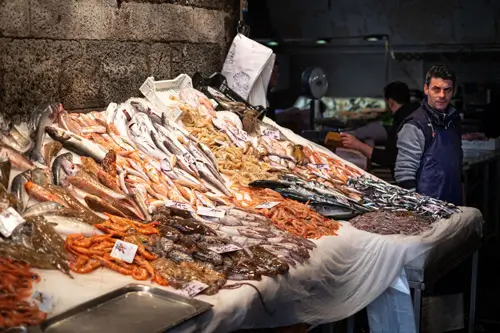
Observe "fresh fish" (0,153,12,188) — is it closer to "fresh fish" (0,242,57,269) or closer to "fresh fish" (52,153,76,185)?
"fresh fish" (52,153,76,185)

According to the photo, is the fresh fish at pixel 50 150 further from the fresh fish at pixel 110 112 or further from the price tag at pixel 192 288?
the price tag at pixel 192 288

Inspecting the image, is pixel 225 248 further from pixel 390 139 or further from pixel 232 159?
pixel 390 139

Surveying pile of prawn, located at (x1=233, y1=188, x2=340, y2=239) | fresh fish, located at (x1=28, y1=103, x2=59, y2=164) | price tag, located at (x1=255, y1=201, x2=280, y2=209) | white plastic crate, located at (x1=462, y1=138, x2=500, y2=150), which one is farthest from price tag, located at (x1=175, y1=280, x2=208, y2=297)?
white plastic crate, located at (x1=462, y1=138, x2=500, y2=150)

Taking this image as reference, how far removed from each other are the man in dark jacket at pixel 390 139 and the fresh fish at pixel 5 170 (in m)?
3.72

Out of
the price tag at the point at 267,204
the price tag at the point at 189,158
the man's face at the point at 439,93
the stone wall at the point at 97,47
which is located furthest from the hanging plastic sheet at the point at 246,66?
the price tag at the point at 267,204

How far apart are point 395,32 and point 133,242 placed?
42.6 feet

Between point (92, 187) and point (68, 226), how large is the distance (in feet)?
1.74

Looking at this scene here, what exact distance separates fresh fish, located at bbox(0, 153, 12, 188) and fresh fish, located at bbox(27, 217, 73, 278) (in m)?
0.44

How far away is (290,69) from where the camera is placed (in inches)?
671

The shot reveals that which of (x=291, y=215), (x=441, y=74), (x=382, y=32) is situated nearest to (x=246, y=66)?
(x=441, y=74)

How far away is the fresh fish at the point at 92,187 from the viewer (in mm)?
4352

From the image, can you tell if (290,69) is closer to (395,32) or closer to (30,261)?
(395,32)

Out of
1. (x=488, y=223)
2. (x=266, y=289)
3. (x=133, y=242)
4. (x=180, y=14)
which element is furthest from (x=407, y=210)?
(x=488, y=223)

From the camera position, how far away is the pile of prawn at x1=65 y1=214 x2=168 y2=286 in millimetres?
3606
